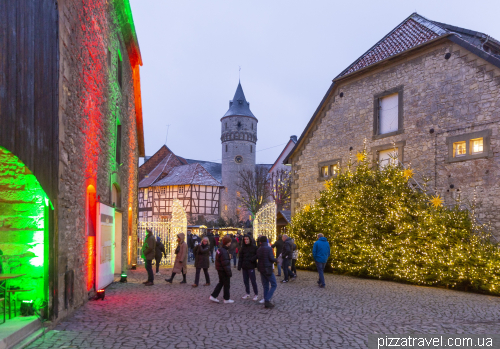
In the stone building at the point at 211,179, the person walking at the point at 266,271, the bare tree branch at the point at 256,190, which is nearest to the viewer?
the person walking at the point at 266,271

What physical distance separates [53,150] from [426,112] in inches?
501

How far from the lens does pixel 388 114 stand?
16.7 metres

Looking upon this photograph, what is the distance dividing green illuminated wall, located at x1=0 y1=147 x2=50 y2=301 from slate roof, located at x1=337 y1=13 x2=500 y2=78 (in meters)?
13.6

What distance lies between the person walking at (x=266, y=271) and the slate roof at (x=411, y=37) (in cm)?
1049

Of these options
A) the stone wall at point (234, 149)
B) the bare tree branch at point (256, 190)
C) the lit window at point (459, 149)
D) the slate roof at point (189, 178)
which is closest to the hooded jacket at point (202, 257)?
the lit window at point (459, 149)

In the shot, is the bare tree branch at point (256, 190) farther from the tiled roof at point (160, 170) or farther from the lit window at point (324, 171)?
the lit window at point (324, 171)

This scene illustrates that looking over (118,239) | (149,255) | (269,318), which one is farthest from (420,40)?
(118,239)

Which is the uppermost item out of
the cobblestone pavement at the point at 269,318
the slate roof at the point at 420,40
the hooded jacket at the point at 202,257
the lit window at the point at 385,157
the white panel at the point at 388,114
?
the slate roof at the point at 420,40

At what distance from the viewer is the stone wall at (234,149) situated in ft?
184

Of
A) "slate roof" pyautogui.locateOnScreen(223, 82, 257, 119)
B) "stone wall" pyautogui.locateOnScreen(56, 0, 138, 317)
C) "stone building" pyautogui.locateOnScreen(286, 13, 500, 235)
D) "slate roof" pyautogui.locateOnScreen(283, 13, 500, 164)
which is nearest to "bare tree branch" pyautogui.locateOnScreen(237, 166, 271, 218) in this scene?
"slate roof" pyautogui.locateOnScreen(223, 82, 257, 119)

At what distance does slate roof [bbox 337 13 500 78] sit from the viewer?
15406 millimetres

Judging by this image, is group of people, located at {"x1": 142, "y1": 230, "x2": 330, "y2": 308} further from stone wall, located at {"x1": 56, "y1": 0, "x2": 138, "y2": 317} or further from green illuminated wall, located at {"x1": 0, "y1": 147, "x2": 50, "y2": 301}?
green illuminated wall, located at {"x1": 0, "y1": 147, "x2": 50, "y2": 301}

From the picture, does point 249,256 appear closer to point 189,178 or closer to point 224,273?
point 224,273

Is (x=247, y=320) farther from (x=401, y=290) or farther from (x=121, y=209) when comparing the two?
(x=121, y=209)
